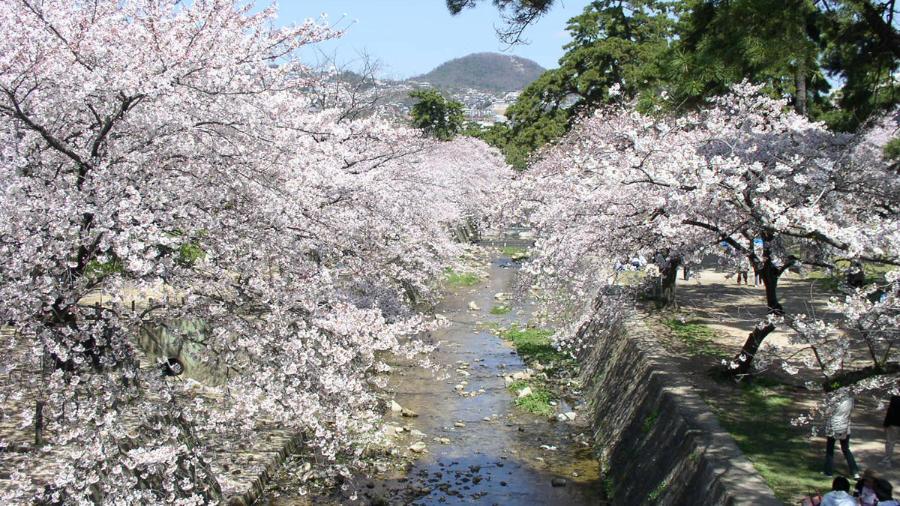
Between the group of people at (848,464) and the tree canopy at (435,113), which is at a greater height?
the tree canopy at (435,113)

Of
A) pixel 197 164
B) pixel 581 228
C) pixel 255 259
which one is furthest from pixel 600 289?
pixel 197 164

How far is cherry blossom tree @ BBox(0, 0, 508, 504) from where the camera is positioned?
5926 mm

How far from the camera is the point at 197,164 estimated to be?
6.99 m

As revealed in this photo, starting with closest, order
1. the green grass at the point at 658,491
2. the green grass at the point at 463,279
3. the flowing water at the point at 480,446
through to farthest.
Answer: the green grass at the point at 658,491 < the flowing water at the point at 480,446 < the green grass at the point at 463,279

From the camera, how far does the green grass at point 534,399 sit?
1522 cm

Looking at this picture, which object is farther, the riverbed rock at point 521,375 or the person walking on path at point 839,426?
the riverbed rock at point 521,375

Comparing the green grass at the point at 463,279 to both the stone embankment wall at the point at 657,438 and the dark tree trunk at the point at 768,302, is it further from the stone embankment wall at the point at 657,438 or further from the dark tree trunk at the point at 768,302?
the dark tree trunk at the point at 768,302

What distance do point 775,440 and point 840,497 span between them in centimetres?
287

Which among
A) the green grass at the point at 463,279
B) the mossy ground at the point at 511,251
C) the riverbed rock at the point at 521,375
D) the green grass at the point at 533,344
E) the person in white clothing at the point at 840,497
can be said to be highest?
the person in white clothing at the point at 840,497

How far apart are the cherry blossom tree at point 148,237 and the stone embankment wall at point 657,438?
4162mm

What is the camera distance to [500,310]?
85.7 ft

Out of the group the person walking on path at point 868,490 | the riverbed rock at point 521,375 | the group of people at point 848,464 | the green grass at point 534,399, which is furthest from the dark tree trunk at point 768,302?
the riverbed rock at point 521,375

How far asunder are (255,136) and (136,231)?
6.34 ft

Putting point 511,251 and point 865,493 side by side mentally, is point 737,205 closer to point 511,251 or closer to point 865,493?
point 865,493
